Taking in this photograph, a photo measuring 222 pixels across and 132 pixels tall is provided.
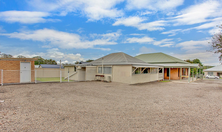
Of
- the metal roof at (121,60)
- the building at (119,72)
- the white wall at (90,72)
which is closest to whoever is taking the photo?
the building at (119,72)

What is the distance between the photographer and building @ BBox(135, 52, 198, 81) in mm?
20469

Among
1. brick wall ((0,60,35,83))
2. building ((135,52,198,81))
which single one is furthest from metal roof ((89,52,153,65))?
brick wall ((0,60,35,83))

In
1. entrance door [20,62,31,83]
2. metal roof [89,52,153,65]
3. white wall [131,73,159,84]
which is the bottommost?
white wall [131,73,159,84]

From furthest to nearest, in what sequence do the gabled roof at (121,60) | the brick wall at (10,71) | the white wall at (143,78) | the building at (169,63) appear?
1. the building at (169,63)
2. the gabled roof at (121,60)
3. the white wall at (143,78)
4. the brick wall at (10,71)

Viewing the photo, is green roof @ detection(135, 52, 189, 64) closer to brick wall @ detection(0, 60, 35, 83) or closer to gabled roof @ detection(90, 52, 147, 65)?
gabled roof @ detection(90, 52, 147, 65)

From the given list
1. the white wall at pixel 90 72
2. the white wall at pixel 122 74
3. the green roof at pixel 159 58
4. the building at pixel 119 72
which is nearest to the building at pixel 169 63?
the green roof at pixel 159 58

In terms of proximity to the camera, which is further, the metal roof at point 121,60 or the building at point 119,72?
the metal roof at point 121,60

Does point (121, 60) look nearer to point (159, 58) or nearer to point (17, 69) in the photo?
point (17, 69)

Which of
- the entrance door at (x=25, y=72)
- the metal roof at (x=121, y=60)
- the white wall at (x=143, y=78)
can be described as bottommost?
the white wall at (x=143, y=78)

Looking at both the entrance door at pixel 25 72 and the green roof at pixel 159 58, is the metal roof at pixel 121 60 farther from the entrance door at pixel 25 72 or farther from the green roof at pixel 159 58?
the entrance door at pixel 25 72

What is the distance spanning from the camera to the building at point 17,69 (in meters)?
12.0

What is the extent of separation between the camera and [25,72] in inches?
502

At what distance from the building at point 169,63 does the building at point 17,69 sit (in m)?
18.2

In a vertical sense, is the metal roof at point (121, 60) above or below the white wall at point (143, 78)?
above
